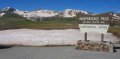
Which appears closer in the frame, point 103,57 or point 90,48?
A: point 103,57

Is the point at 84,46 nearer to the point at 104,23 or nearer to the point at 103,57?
the point at 104,23

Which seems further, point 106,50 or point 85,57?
point 106,50

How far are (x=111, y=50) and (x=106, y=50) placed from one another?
0.44 meters

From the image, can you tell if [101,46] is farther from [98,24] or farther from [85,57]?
[85,57]

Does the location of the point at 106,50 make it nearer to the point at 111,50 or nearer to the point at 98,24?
the point at 111,50

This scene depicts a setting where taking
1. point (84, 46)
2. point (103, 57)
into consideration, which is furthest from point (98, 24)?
point (103, 57)

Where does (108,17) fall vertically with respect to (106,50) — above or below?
above

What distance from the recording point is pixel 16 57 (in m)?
15.2

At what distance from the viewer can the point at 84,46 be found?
1955 cm

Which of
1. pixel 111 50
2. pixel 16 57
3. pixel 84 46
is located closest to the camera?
pixel 16 57

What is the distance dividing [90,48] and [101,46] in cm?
82

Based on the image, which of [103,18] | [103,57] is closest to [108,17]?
[103,18]

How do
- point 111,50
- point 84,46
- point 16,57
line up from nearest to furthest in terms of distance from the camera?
point 16,57 → point 111,50 → point 84,46

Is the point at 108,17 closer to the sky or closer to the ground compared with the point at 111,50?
closer to the sky
